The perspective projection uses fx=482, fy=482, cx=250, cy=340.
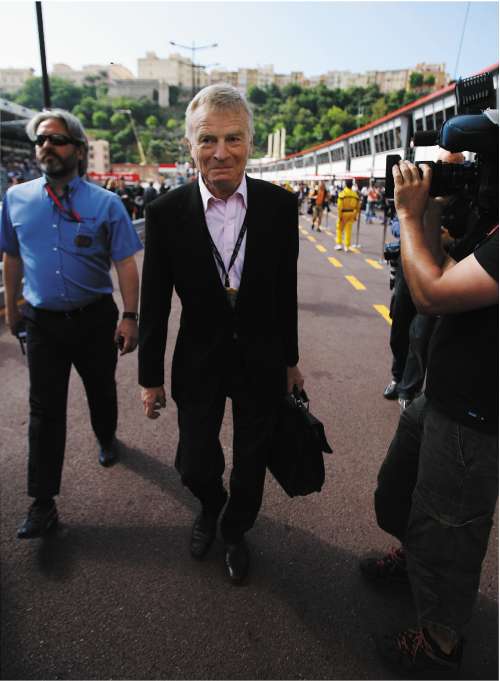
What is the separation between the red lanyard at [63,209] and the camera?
8.03 feet

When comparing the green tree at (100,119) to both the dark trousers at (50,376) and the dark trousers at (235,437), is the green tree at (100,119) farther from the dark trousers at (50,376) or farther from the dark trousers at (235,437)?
the dark trousers at (235,437)

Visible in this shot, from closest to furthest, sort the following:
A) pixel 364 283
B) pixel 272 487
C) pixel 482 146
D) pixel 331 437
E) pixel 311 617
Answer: pixel 482 146 → pixel 311 617 → pixel 272 487 → pixel 331 437 → pixel 364 283

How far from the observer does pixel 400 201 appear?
1.54 metres

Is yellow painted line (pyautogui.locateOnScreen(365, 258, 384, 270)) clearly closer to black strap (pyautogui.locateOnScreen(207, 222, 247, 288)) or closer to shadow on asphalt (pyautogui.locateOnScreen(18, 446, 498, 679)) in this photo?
shadow on asphalt (pyautogui.locateOnScreen(18, 446, 498, 679))

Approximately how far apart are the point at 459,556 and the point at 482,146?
1.32 metres

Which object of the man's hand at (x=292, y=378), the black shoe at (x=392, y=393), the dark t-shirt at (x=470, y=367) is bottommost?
the black shoe at (x=392, y=393)

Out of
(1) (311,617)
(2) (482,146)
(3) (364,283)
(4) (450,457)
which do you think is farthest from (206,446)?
(3) (364,283)

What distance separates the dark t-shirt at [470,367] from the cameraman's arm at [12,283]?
224 centimetres

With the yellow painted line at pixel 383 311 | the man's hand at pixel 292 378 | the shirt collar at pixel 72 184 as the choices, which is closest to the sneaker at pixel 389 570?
the man's hand at pixel 292 378

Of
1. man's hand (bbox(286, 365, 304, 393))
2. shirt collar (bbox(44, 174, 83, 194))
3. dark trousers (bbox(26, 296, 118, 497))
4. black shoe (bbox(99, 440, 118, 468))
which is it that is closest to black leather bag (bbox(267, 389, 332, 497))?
man's hand (bbox(286, 365, 304, 393))

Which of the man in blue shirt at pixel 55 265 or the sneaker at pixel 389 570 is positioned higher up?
the man in blue shirt at pixel 55 265

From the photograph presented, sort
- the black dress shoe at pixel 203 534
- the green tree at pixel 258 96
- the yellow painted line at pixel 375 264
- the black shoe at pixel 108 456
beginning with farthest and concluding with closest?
the green tree at pixel 258 96 → the yellow painted line at pixel 375 264 → the black shoe at pixel 108 456 → the black dress shoe at pixel 203 534

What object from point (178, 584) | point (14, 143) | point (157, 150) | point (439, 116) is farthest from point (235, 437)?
point (157, 150)

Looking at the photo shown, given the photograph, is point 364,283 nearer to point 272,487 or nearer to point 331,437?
point 331,437
